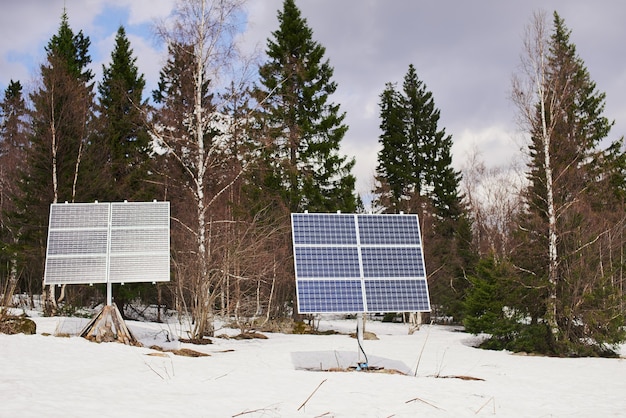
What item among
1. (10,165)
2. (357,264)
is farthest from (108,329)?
(10,165)

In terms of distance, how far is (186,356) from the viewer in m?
Answer: 13.4

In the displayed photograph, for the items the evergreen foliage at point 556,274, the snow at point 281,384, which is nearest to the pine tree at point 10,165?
the snow at point 281,384

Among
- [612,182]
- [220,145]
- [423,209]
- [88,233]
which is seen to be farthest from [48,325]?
[612,182]

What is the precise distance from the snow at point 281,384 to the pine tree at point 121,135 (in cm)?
1467

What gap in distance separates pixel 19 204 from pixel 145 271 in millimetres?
12028

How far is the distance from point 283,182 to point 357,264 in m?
16.4

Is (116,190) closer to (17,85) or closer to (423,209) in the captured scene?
(423,209)

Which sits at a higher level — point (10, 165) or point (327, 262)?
point (10, 165)

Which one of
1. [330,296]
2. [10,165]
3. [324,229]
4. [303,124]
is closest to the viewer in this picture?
[330,296]

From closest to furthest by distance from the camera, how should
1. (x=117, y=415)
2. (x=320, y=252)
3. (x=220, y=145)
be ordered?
(x=117, y=415)
(x=320, y=252)
(x=220, y=145)

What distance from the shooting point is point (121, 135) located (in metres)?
31.8

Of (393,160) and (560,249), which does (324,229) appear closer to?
(560,249)

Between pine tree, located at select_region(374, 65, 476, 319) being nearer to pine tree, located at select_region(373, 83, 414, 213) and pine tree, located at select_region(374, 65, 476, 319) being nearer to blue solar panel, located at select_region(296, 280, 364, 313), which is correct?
pine tree, located at select_region(373, 83, 414, 213)

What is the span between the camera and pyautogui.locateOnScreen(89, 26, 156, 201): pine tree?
2741 cm
